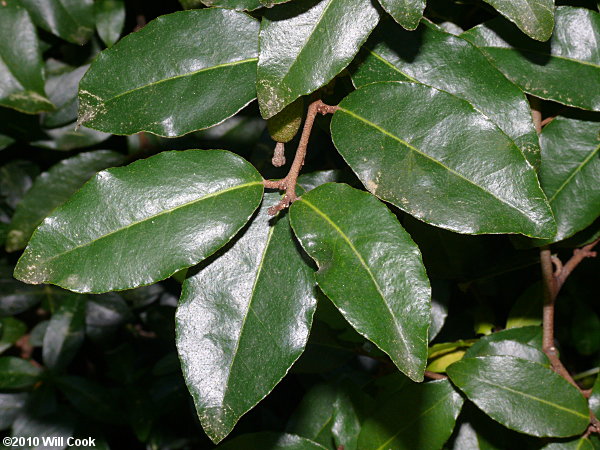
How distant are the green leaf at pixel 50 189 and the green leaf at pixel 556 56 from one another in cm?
82

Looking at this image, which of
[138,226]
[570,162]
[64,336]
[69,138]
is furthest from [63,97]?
[570,162]

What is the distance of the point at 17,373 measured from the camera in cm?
156

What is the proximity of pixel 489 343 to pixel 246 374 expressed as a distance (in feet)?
1.64

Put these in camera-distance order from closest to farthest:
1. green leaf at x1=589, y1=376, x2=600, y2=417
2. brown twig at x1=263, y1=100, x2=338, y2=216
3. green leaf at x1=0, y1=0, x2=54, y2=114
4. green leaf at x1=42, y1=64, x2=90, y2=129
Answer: brown twig at x1=263, y1=100, x2=338, y2=216, green leaf at x1=589, y1=376, x2=600, y2=417, green leaf at x1=0, y1=0, x2=54, y2=114, green leaf at x1=42, y1=64, x2=90, y2=129

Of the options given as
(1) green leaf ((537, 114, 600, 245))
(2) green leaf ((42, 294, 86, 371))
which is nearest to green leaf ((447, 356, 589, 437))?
(1) green leaf ((537, 114, 600, 245))

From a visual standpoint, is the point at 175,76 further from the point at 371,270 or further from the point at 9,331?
the point at 9,331

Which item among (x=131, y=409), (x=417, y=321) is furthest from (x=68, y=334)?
(x=417, y=321)

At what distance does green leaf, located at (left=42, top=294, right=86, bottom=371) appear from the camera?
1542 millimetres

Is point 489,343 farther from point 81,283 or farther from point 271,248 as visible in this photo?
point 81,283

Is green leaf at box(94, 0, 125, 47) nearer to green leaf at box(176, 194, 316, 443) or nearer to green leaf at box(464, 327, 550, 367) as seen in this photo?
green leaf at box(176, 194, 316, 443)

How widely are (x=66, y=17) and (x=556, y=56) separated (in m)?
0.88

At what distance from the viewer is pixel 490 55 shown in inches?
31.4

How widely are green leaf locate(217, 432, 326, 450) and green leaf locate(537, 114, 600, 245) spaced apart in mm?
531

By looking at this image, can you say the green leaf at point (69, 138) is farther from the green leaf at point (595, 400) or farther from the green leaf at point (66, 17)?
the green leaf at point (595, 400)
